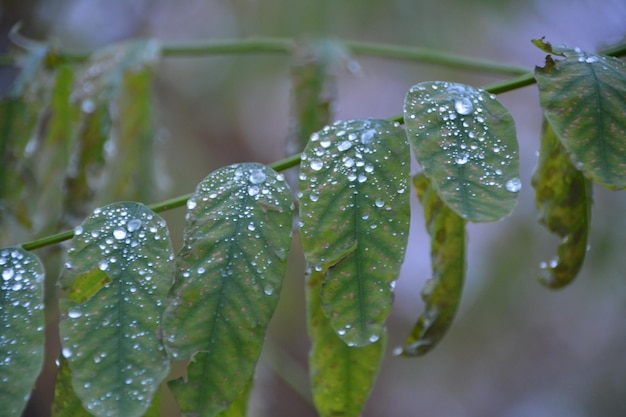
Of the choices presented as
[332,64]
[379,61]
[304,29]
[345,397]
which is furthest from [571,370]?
[345,397]

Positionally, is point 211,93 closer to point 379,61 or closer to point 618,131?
point 379,61

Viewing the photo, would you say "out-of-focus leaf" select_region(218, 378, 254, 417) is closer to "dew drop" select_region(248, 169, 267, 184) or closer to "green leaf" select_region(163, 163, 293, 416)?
"green leaf" select_region(163, 163, 293, 416)

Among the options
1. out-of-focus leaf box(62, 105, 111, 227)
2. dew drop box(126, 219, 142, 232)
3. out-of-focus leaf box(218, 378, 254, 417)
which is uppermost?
out-of-focus leaf box(62, 105, 111, 227)

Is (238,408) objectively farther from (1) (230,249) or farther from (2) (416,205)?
(2) (416,205)

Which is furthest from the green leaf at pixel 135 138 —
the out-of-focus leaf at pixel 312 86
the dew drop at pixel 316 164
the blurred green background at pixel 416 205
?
the blurred green background at pixel 416 205

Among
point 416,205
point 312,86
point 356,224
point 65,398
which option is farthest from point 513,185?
point 416,205

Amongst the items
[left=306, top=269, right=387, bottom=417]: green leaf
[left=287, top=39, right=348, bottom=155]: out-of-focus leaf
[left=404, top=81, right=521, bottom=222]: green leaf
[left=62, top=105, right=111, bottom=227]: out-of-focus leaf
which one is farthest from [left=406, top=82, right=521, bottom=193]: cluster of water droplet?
[left=62, top=105, right=111, bottom=227]: out-of-focus leaf

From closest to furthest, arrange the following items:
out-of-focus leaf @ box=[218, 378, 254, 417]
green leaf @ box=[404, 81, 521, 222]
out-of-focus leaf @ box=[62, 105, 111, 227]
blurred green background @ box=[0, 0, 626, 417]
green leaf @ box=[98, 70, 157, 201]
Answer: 1. green leaf @ box=[404, 81, 521, 222]
2. out-of-focus leaf @ box=[218, 378, 254, 417]
3. out-of-focus leaf @ box=[62, 105, 111, 227]
4. green leaf @ box=[98, 70, 157, 201]
5. blurred green background @ box=[0, 0, 626, 417]
